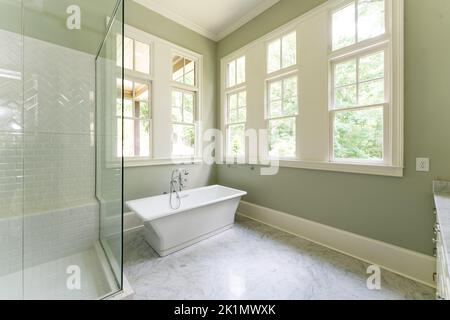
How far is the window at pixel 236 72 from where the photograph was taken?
3.42 meters

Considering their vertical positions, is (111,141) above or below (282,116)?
below

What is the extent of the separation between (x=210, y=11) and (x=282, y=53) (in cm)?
142

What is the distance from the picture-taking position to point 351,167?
2.10 meters

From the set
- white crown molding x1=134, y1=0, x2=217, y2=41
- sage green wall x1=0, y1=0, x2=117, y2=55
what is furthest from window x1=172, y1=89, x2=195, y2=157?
sage green wall x1=0, y1=0, x2=117, y2=55

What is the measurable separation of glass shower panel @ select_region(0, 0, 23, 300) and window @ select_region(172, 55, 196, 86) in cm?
186

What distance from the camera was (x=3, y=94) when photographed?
1.76 metres

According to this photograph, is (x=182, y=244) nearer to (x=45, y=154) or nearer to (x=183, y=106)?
(x=45, y=154)

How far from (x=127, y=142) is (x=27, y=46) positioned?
1.37 m

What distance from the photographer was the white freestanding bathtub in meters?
2.04

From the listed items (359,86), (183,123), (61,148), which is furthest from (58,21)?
(359,86)

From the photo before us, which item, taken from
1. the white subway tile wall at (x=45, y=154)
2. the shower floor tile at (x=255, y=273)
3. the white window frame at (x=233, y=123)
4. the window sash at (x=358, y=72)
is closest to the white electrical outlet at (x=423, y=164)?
the window sash at (x=358, y=72)

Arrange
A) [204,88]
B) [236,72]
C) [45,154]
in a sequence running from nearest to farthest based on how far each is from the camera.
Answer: [45,154] → [236,72] → [204,88]

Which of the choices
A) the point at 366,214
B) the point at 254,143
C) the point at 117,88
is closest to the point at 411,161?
the point at 366,214

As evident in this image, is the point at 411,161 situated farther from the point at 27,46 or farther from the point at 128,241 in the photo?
the point at 27,46
